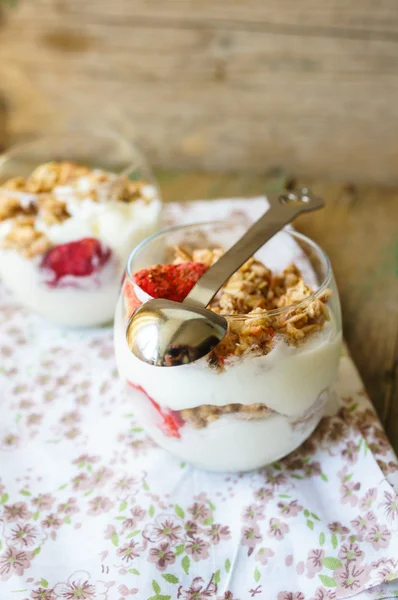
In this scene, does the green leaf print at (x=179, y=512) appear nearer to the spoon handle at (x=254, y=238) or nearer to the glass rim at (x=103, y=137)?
the spoon handle at (x=254, y=238)

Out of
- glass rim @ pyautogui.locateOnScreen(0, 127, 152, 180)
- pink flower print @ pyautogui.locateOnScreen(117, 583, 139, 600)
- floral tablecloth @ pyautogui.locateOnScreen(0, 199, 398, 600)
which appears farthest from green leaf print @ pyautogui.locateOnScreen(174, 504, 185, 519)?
glass rim @ pyautogui.locateOnScreen(0, 127, 152, 180)

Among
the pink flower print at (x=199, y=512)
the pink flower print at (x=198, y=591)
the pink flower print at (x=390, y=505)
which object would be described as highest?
the pink flower print at (x=390, y=505)

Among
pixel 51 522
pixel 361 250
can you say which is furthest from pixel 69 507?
pixel 361 250

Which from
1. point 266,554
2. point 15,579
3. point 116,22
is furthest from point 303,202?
point 116,22

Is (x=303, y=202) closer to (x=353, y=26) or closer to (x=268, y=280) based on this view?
(x=268, y=280)

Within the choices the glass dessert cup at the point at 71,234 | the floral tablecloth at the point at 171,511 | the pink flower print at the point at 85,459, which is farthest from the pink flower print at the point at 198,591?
the glass dessert cup at the point at 71,234

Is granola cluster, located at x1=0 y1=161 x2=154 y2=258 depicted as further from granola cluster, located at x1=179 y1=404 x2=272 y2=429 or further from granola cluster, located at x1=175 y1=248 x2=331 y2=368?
granola cluster, located at x1=179 y1=404 x2=272 y2=429
